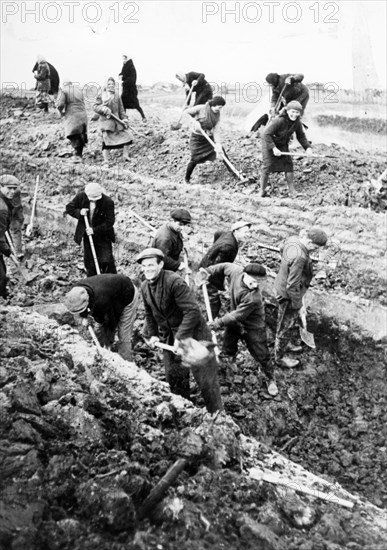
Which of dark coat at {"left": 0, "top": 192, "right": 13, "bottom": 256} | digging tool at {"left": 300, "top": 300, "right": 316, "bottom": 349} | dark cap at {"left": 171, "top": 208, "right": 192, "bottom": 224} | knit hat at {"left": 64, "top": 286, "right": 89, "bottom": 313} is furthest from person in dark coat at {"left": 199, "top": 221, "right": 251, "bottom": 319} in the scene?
dark coat at {"left": 0, "top": 192, "right": 13, "bottom": 256}

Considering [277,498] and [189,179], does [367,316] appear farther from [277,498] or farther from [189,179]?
[189,179]

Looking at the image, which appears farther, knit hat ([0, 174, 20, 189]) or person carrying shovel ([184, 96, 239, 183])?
person carrying shovel ([184, 96, 239, 183])

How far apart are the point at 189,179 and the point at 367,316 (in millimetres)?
3757

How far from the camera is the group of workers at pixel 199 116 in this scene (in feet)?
23.0

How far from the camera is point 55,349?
14.5 feet

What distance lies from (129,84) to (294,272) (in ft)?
20.4

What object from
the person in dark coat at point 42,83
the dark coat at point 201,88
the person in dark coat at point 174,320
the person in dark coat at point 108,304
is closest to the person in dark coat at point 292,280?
the person in dark coat at point 174,320

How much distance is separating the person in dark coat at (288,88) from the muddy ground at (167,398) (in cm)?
95

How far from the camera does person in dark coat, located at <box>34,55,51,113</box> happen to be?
9.68m

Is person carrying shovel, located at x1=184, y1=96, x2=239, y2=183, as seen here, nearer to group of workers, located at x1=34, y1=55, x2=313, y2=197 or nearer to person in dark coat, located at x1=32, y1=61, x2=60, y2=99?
group of workers, located at x1=34, y1=55, x2=313, y2=197

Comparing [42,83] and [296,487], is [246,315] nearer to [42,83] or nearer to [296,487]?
[296,487]

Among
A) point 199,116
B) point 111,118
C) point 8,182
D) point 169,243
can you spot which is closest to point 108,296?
point 169,243

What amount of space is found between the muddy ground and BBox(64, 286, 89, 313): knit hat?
432mm

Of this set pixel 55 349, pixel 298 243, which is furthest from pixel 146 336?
pixel 298 243
